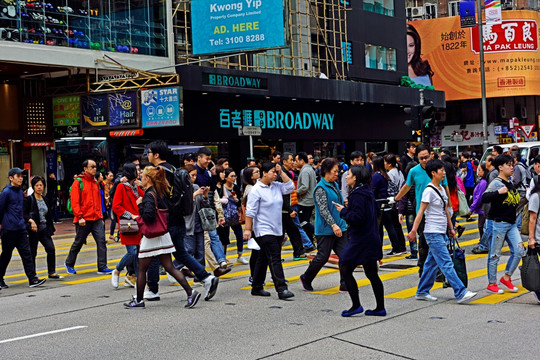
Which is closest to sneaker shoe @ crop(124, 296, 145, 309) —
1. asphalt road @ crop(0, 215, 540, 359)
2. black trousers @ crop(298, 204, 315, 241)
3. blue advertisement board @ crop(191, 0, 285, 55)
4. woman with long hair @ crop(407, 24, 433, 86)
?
asphalt road @ crop(0, 215, 540, 359)

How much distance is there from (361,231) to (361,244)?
147 mm

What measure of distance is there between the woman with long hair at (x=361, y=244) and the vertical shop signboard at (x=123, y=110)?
60.8 feet

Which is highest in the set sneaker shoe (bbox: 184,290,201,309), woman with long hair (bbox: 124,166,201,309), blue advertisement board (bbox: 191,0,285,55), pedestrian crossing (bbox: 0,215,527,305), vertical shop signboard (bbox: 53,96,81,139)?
blue advertisement board (bbox: 191,0,285,55)

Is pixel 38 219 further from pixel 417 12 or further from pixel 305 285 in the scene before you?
pixel 417 12

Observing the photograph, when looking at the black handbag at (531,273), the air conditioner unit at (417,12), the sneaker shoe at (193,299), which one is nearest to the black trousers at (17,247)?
the sneaker shoe at (193,299)

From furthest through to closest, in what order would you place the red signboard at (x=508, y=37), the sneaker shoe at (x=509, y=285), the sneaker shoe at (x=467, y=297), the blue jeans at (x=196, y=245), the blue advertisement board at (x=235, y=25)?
the red signboard at (x=508, y=37)
the blue advertisement board at (x=235, y=25)
the blue jeans at (x=196, y=245)
the sneaker shoe at (x=509, y=285)
the sneaker shoe at (x=467, y=297)

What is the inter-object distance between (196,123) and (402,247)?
18.6 m

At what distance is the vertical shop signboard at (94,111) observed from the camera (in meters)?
27.1

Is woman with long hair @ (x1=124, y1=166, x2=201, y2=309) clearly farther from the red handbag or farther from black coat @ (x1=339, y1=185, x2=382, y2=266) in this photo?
black coat @ (x1=339, y1=185, x2=382, y2=266)

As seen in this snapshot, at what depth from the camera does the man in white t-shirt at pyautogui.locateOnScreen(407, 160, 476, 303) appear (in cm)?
966

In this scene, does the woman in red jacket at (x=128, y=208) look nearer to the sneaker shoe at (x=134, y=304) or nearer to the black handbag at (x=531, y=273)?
the sneaker shoe at (x=134, y=304)

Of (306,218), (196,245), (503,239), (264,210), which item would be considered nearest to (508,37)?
(306,218)

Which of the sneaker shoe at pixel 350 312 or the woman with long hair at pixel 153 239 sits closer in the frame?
the sneaker shoe at pixel 350 312

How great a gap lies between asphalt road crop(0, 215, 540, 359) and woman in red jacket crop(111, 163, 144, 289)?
42cm
